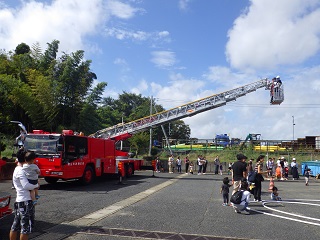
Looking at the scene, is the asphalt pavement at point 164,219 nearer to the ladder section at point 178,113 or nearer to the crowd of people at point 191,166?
the ladder section at point 178,113

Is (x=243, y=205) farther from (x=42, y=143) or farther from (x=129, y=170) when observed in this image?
(x=129, y=170)

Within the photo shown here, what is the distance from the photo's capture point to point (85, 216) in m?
8.43

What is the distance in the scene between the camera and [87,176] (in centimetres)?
1620

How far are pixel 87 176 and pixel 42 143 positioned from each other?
2882 mm

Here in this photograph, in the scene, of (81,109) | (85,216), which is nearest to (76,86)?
(81,109)

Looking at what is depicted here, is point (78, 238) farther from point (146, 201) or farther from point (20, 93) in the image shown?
point (20, 93)

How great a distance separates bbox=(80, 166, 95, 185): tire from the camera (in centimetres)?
1584

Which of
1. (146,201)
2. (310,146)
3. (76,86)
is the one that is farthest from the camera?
(310,146)

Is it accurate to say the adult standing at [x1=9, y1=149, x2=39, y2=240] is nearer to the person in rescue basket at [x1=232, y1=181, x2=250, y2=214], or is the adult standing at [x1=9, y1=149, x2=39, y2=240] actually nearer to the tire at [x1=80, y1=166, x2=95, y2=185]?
the person in rescue basket at [x1=232, y1=181, x2=250, y2=214]

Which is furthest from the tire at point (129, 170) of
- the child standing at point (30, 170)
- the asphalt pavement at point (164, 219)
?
the child standing at point (30, 170)

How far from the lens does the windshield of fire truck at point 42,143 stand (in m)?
14.4

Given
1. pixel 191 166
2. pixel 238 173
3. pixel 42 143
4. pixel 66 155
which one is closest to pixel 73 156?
pixel 66 155

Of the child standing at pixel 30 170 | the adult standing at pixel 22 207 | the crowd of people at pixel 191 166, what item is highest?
the child standing at pixel 30 170

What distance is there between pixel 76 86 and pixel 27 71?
14.8 ft
